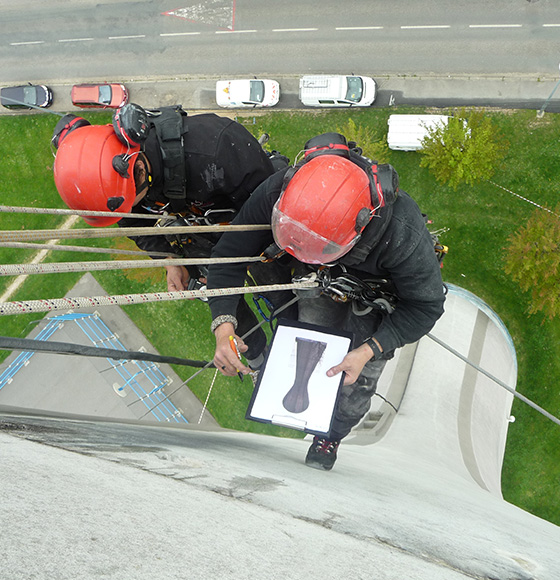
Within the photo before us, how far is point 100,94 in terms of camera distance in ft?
43.2

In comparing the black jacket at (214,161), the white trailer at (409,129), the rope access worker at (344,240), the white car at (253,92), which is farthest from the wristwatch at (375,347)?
the white car at (253,92)

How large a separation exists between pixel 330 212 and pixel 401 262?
29.7 inches

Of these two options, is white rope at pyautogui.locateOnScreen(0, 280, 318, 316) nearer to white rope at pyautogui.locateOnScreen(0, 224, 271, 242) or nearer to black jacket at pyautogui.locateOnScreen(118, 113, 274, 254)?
white rope at pyautogui.locateOnScreen(0, 224, 271, 242)

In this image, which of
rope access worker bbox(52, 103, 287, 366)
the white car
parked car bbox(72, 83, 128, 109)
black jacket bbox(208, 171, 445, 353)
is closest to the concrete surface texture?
black jacket bbox(208, 171, 445, 353)

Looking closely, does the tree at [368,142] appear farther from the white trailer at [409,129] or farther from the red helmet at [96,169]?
the red helmet at [96,169]

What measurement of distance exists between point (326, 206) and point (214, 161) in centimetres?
160

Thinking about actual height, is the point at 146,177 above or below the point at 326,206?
above

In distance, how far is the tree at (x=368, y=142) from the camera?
991cm

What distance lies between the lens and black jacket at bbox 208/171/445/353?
3.62 meters

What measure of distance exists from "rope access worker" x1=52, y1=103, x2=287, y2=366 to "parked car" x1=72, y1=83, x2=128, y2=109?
31.2 ft

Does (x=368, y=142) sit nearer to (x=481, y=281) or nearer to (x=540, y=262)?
(x=481, y=281)

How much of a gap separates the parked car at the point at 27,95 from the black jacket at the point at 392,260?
12.8 m

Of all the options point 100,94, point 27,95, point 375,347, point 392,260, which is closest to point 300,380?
point 375,347

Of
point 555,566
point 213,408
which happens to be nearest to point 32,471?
point 555,566
